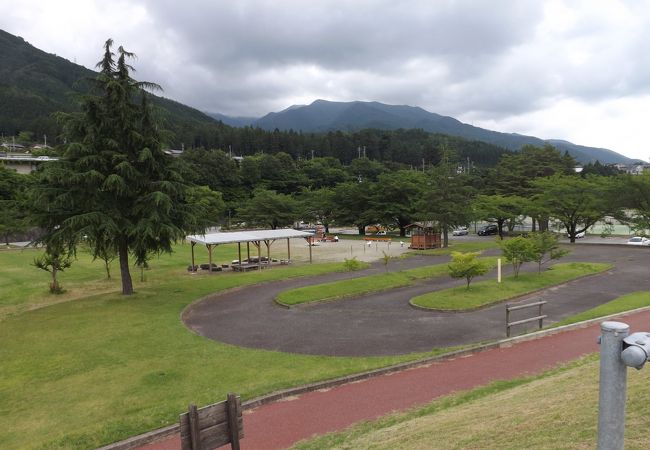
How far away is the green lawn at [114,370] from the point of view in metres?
8.91

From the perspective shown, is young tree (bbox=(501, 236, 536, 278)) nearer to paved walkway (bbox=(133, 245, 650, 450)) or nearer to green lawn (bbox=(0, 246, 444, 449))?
paved walkway (bbox=(133, 245, 650, 450))

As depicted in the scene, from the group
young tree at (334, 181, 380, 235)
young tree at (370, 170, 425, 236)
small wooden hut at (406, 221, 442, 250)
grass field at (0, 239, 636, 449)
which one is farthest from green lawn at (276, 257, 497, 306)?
young tree at (334, 181, 380, 235)

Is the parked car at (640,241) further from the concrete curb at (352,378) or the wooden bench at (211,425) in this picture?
the wooden bench at (211,425)

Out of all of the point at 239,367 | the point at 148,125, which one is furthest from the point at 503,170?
the point at 239,367

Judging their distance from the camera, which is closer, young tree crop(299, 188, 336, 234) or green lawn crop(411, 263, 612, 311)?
green lawn crop(411, 263, 612, 311)

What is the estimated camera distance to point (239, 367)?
11.8 meters

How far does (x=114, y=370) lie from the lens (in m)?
11.9

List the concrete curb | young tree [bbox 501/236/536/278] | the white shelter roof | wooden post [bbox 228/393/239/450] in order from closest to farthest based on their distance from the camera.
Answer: wooden post [bbox 228/393/239/450]
the concrete curb
young tree [bbox 501/236/536/278]
the white shelter roof

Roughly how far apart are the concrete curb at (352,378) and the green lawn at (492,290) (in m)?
4.12

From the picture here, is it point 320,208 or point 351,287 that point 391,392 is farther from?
point 320,208

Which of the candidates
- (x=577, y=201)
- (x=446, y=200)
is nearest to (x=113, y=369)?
(x=446, y=200)

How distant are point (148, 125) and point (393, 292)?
13.9 m

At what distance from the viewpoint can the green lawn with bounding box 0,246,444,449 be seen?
8.91m

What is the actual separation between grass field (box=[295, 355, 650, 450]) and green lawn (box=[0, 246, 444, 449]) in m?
2.92
